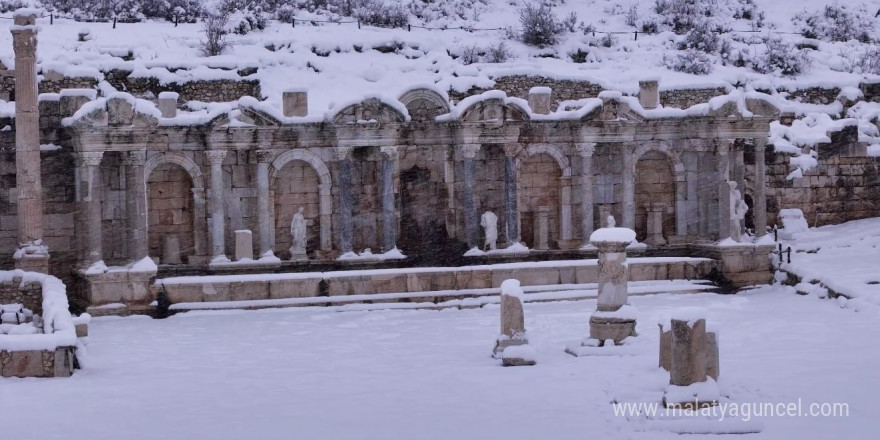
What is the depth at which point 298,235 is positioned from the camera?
949 inches

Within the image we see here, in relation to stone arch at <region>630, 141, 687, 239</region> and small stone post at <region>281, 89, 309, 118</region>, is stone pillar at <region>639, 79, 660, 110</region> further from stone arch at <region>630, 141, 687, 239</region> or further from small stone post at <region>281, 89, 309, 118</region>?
small stone post at <region>281, 89, 309, 118</region>

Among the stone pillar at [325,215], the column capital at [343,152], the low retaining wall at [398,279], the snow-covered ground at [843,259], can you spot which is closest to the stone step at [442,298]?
the low retaining wall at [398,279]

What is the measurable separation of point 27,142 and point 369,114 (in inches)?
266

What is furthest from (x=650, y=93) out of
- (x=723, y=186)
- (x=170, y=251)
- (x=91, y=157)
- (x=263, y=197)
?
(x=91, y=157)

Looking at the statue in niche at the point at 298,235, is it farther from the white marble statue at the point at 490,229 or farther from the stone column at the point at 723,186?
the stone column at the point at 723,186

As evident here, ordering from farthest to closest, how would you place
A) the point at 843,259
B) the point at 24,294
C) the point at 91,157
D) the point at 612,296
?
the point at 843,259 < the point at 91,157 < the point at 24,294 < the point at 612,296

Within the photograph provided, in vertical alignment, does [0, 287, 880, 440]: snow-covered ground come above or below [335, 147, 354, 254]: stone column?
below

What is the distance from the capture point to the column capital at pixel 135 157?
22312 mm

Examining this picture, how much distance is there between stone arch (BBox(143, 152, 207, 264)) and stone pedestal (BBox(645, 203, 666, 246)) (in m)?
9.94

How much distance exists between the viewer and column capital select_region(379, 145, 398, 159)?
24109 millimetres

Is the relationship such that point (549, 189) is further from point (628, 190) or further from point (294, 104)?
point (294, 104)

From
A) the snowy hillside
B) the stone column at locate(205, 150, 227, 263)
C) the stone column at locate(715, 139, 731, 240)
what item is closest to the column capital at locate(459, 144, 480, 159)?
the snowy hillside

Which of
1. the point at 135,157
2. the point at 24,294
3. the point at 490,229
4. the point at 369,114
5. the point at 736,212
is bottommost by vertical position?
the point at 24,294

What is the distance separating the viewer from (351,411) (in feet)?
43.3
